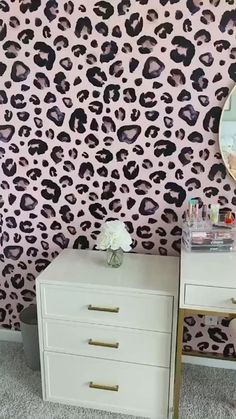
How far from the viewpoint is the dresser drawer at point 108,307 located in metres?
1.85

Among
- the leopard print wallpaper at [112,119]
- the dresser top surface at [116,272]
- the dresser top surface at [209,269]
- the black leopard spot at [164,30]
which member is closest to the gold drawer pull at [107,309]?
the dresser top surface at [116,272]

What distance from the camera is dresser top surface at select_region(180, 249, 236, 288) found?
1676 mm

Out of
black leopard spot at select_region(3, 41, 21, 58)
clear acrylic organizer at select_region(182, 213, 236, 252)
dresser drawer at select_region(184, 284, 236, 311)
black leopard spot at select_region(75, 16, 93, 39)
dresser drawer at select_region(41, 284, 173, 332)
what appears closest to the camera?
dresser drawer at select_region(184, 284, 236, 311)

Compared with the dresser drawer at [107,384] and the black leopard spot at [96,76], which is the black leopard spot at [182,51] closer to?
the black leopard spot at [96,76]

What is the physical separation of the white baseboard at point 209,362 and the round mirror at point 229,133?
1.11 meters

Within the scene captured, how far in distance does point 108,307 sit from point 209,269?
0.51 m

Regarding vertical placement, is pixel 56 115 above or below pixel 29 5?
below

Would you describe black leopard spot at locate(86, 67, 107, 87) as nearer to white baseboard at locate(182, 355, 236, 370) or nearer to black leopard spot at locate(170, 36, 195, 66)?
black leopard spot at locate(170, 36, 195, 66)

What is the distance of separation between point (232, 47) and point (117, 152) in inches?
31.0

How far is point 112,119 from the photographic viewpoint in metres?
2.18

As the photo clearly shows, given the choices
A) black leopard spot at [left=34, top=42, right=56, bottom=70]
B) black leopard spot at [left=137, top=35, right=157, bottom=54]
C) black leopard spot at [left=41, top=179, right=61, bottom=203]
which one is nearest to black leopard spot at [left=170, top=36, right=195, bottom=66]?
black leopard spot at [left=137, top=35, right=157, bottom=54]

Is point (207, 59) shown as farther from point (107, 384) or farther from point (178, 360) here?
point (107, 384)

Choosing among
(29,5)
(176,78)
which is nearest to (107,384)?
(176,78)

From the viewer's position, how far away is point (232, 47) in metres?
1.98
